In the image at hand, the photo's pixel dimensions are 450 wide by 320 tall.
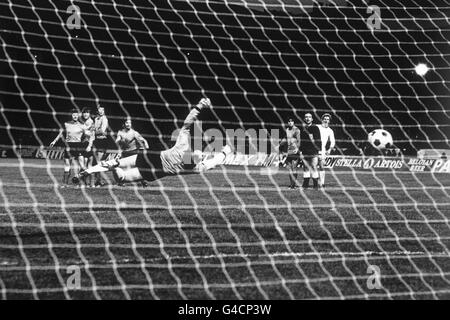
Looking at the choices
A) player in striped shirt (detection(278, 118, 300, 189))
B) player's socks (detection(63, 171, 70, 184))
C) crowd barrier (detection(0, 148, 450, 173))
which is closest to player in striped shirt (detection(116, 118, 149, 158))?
player's socks (detection(63, 171, 70, 184))

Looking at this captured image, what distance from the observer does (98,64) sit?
2536 cm

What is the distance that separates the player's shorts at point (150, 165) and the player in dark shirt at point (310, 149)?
381 cm

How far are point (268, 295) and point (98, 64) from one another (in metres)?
22.2

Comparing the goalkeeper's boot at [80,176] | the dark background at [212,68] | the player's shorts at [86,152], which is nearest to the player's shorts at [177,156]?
the goalkeeper's boot at [80,176]

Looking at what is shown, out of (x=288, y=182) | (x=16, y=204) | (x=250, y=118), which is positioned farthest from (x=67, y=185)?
(x=250, y=118)

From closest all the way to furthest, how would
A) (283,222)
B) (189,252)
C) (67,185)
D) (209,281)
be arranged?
(209,281) < (189,252) < (283,222) < (67,185)

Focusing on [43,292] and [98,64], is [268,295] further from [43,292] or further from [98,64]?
[98,64]

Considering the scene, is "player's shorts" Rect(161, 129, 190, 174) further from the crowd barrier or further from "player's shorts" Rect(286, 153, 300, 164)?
the crowd barrier

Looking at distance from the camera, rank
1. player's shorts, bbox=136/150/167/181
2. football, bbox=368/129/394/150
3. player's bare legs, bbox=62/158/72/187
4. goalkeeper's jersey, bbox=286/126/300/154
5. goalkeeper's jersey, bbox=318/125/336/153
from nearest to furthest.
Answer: player's shorts, bbox=136/150/167/181, player's bare legs, bbox=62/158/72/187, goalkeeper's jersey, bbox=318/125/336/153, goalkeeper's jersey, bbox=286/126/300/154, football, bbox=368/129/394/150

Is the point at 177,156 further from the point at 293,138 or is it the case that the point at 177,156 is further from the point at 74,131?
the point at 293,138

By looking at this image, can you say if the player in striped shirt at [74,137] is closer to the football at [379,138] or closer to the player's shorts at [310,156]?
the player's shorts at [310,156]

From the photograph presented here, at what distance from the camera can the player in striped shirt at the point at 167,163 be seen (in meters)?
8.71

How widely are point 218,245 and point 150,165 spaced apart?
3.61 meters

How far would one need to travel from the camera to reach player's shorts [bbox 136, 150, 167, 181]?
30.4 feet
